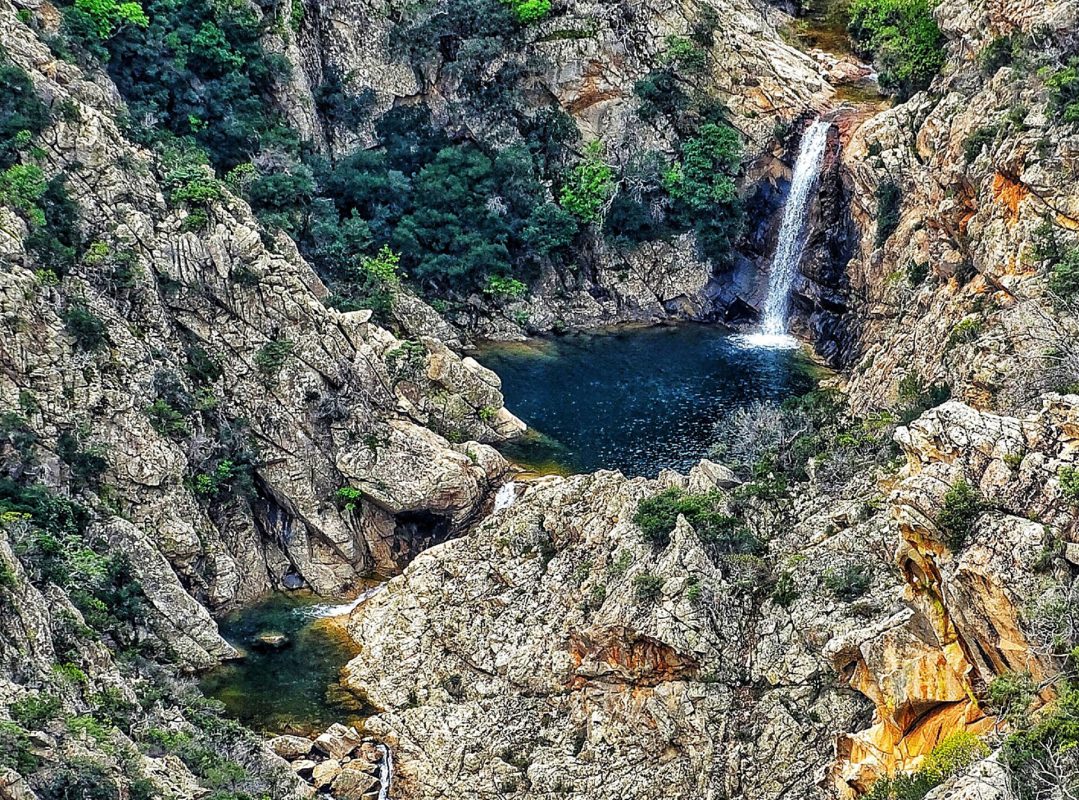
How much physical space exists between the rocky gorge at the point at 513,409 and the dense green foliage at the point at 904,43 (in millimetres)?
331

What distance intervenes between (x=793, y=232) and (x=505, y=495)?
1079 inches

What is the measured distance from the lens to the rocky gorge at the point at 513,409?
34594 millimetres

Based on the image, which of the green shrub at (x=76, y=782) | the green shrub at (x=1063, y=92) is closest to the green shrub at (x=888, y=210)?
the green shrub at (x=1063, y=92)

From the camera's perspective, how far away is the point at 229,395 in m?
54.6

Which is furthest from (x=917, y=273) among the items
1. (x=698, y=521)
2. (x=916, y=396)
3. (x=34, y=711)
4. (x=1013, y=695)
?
(x=34, y=711)

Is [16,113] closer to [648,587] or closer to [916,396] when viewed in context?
[648,587]

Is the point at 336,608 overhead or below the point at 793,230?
below

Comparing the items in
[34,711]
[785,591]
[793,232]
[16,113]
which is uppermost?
[16,113]

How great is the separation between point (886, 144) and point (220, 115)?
32.2 meters

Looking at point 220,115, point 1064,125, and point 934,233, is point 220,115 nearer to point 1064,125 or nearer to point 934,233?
point 934,233

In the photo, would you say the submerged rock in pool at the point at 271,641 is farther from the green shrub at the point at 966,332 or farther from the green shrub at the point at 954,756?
the green shrub at the point at 966,332

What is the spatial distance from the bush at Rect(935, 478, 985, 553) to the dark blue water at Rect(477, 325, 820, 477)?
24620mm

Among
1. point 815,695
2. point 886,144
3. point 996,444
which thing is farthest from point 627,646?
point 886,144

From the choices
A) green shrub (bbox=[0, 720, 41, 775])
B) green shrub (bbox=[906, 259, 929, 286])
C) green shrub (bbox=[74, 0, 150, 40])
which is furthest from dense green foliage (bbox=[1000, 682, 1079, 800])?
green shrub (bbox=[74, 0, 150, 40])
